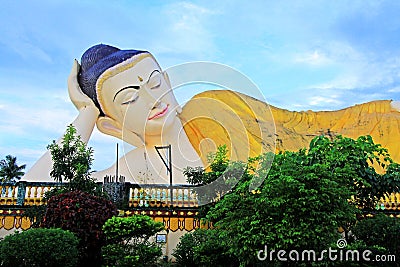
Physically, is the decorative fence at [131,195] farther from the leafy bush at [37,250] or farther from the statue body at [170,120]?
the leafy bush at [37,250]

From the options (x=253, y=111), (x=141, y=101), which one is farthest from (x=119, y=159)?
(x=253, y=111)

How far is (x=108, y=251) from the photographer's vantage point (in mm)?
6816

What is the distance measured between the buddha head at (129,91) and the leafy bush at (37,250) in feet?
19.1

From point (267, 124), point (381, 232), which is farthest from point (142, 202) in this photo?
point (267, 124)

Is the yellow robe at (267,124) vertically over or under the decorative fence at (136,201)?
over

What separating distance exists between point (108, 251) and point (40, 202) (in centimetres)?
329

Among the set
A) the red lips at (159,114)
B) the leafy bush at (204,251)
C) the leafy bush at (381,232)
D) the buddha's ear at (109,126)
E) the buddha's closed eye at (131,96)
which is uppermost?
the buddha's closed eye at (131,96)

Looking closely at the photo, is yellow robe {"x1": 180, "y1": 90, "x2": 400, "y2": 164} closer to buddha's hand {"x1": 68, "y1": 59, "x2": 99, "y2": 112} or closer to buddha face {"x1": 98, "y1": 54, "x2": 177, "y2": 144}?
buddha face {"x1": 98, "y1": 54, "x2": 177, "y2": 144}

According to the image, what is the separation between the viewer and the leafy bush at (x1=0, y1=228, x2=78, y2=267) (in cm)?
618

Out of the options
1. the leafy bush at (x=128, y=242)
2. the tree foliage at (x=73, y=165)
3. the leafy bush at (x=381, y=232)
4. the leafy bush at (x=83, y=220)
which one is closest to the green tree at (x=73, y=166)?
the tree foliage at (x=73, y=165)

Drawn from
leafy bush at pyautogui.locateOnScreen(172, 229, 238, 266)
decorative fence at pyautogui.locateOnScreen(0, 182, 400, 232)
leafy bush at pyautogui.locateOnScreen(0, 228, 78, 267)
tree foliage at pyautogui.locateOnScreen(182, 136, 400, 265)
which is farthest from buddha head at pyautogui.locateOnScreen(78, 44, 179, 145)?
tree foliage at pyautogui.locateOnScreen(182, 136, 400, 265)

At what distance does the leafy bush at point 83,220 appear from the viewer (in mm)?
7203

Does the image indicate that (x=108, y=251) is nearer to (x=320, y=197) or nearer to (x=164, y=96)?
(x=320, y=197)

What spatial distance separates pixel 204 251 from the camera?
718cm
